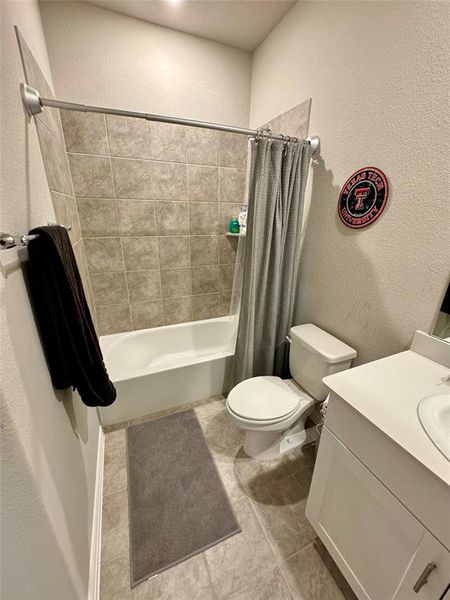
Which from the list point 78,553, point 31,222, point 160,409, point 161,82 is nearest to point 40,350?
point 31,222

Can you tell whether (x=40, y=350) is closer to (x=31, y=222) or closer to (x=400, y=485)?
(x=31, y=222)

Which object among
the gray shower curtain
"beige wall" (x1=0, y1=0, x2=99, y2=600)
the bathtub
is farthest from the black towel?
the gray shower curtain

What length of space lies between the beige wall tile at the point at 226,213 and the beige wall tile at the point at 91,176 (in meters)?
0.89

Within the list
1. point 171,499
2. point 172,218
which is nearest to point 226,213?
point 172,218

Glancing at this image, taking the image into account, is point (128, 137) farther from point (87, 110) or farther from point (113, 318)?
point (113, 318)

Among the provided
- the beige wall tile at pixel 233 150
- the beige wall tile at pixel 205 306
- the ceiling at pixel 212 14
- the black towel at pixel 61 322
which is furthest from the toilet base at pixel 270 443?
the ceiling at pixel 212 14

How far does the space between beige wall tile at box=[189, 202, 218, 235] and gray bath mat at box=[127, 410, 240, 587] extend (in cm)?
155

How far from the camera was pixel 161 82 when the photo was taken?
1740mm

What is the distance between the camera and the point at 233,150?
6.75 feet

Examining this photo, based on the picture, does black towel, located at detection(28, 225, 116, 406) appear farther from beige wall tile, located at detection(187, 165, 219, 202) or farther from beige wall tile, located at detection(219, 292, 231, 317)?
beige wall tile, located at detection(219, 292, 231, 317)

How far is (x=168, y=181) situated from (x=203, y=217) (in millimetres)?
391

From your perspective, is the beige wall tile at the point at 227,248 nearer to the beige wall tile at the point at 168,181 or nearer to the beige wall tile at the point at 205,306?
the beige wall tile at the point at 205,306

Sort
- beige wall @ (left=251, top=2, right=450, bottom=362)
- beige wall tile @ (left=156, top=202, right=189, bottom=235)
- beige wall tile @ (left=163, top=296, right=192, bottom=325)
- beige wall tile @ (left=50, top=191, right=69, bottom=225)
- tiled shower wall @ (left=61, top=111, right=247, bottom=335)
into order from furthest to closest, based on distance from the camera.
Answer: beige wall tile @ (left=163, top=296, right=192, bottom=325) < beige wall tile @ (left=156, top=202, right=189, bottom=235) < tiled shower wall @ (left=61, top=111, right=247, bottom=335) < beige wall tile @ (left=50, top=191, right=69, bottom=225) < beige wall @ (left=251, top=2, right=450, bottom=362)

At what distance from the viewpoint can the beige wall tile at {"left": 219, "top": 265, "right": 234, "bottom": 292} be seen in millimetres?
2338
